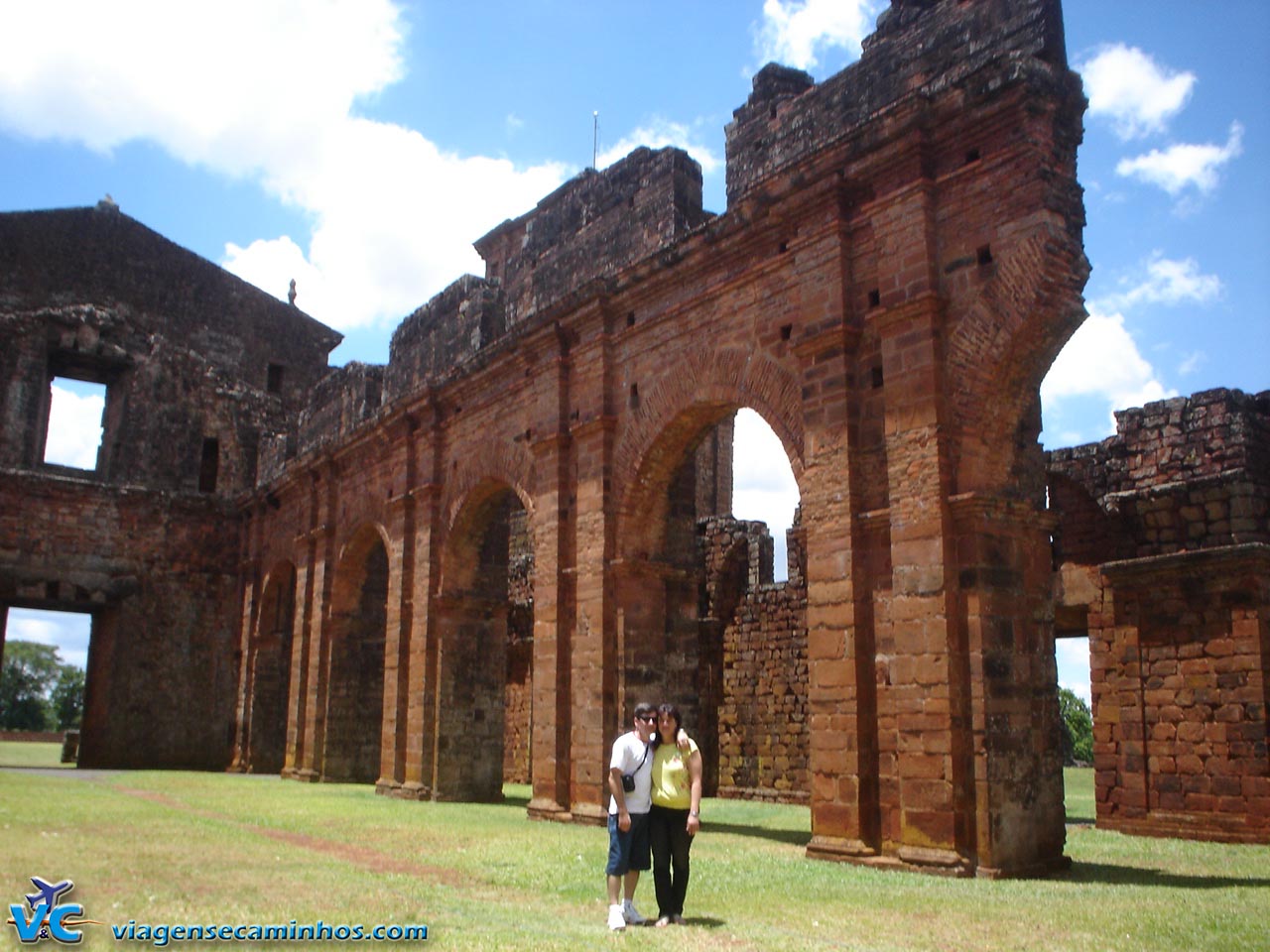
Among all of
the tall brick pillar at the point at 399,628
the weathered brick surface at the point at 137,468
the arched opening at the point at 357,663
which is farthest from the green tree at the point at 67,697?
the tall brick pillar at the point at 399,628

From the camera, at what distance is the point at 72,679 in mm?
65312

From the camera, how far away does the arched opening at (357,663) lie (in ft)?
62.5

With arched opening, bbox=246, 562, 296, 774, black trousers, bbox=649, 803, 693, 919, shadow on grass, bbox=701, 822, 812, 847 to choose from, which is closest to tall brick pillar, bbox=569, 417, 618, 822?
shadow on grass, bbox=701, 822, 812, 847

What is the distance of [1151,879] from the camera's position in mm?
8172

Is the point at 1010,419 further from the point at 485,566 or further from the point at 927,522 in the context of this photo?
the point at 485,566

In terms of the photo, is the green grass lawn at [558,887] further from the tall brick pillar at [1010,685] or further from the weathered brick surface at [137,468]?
the weathered brick surface at [137,468]

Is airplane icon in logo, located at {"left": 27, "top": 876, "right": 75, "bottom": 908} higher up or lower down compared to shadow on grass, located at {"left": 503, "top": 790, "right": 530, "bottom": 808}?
higher up

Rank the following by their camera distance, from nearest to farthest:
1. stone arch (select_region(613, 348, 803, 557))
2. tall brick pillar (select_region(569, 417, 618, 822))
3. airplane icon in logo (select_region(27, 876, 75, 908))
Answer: airplane icon in logo (select_region(27, 876, 75, 908)) < stone arch (select_region(613, 348, 803, 557)) < tall brick pillar (select_region(569, 417, 618, 822))

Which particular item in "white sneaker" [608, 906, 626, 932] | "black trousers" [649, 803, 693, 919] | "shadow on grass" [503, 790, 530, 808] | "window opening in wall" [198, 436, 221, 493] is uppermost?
"window opening in wall" [198, 436, 221, 493]

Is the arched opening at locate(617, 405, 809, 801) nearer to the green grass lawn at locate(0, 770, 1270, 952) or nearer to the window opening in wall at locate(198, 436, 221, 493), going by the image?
the green grass lawn at locate(0, 770, 1270, 952)

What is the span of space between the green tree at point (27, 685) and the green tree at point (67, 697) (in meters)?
0.44

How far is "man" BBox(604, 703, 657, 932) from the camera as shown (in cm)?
613

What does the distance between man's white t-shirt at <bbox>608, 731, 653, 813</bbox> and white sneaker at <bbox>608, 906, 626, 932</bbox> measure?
1.65 feet

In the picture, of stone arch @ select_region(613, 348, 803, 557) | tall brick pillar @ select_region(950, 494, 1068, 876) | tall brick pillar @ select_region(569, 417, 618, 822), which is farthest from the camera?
→ tall brick pillar @ select_region(569, 417, 618, 822)
